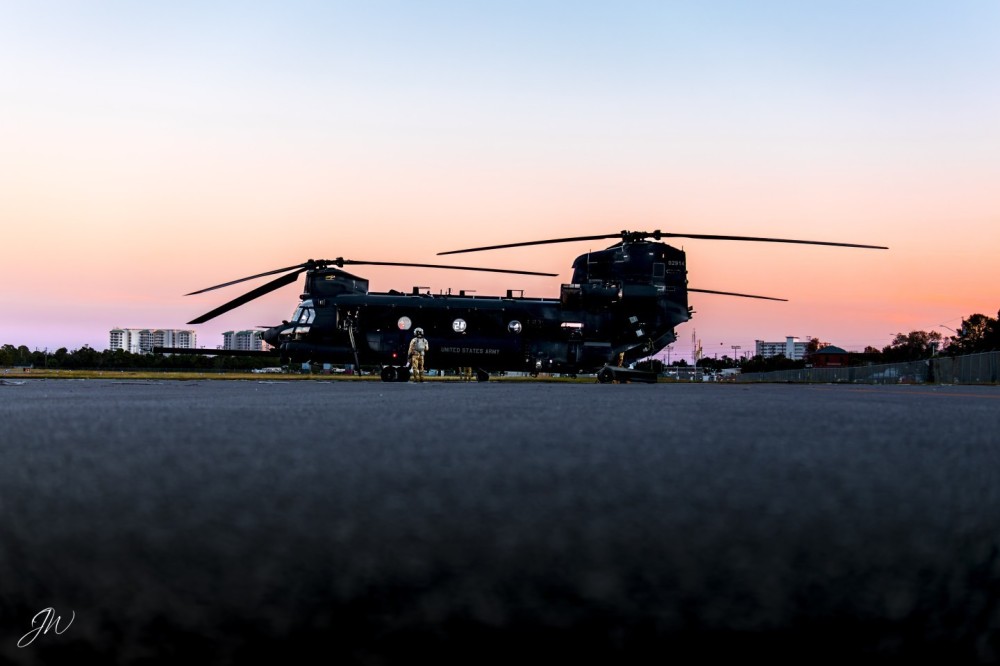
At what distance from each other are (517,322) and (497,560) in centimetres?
3021

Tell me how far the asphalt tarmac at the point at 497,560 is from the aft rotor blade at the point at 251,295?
26951 millimetres

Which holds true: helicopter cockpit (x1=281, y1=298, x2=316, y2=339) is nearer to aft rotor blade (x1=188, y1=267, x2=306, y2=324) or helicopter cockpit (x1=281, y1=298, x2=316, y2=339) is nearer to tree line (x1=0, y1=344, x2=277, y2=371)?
aft rotor blade (x1=188, y1=267, x2=306, y2=324)

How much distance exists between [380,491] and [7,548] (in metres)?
0.79

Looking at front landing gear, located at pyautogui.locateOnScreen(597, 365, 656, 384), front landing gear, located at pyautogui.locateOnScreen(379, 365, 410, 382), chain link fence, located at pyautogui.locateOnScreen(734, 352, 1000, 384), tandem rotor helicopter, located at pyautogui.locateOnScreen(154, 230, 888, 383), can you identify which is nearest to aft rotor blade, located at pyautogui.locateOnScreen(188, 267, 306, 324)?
tandem rotor helicopter, located at pyautogui.locateOnScreen(154, 230, 888, 383)

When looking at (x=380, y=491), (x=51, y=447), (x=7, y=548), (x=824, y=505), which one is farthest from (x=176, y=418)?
(x=824, y=505)

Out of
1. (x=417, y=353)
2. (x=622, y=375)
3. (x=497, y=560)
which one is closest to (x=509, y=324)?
(x=622, y=375)

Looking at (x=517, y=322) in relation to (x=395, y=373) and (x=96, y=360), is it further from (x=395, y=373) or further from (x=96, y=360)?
(x=96, y=360)

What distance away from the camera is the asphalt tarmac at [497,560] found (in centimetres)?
109

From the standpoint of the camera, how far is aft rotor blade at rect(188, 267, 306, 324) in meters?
29.2

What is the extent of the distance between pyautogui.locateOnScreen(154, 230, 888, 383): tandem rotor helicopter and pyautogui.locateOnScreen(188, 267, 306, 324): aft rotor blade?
50mm

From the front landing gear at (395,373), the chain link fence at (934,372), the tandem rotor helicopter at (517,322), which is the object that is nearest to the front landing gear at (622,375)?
the tandem rotor helicopter at (517,322)

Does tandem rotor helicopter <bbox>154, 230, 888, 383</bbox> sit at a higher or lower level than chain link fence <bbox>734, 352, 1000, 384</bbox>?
higher

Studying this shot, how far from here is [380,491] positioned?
81.0 inches

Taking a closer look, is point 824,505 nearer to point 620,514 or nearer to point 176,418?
point 620,514
